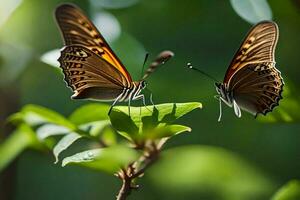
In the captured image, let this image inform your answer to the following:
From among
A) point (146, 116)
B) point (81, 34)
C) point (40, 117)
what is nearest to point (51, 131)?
point (40, 117)

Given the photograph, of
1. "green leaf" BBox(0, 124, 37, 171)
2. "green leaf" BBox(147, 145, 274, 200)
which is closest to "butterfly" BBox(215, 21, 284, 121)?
"green leaf" BBox(147, 145, 274, 200)

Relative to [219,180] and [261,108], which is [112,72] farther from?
[219,180]

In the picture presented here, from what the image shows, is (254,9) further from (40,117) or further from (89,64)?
(40,117)

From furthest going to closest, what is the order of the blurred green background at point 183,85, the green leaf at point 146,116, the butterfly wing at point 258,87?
the blurred green background at point 183,85 → the butterfly wing at point 258,87 → the green leaf at point 146,116

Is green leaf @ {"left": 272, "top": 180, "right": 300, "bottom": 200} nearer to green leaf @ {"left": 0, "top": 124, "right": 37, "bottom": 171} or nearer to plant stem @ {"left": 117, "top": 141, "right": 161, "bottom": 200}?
plant stem @ {"left": 117, "top": 141, "right": 161, "bottom": 200}

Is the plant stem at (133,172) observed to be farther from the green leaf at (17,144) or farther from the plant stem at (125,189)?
the green leaf at (17,144)

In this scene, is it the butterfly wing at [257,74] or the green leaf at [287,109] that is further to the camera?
the green leaf at [287,109]

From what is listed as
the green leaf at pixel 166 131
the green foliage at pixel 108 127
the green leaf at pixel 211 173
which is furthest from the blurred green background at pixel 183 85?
the green leaf at pixel 166 131
